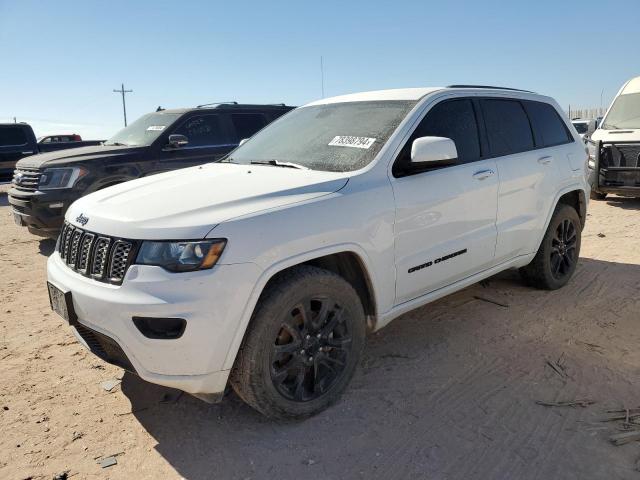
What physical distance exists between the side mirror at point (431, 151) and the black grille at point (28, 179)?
5589 millimetres

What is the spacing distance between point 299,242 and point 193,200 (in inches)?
24.7

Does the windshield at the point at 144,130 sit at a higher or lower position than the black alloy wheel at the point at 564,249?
higher

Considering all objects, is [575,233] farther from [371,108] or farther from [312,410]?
[312,410]

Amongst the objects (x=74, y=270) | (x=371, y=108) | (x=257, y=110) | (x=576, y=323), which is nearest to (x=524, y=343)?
(x=576, y=323)

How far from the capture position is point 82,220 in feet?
9.49

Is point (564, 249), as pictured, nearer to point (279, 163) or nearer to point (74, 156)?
point (279, 163)

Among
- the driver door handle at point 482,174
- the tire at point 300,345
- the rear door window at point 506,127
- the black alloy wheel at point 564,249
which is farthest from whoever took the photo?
the black alloy wheel at point 564,249

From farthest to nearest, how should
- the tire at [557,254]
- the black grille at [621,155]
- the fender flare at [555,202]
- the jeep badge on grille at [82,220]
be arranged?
the black grille at [621,155] → the tire at [557,254] → the fender flare at [555,202] → the jeep badge on grille at [82,220]

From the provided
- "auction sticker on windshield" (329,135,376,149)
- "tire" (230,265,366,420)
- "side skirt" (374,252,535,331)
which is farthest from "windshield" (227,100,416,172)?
"side skirt" (374,252,535,331)

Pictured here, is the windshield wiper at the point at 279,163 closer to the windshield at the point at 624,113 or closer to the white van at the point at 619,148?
the white van at the point at 619,148

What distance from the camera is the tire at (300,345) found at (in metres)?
2.61

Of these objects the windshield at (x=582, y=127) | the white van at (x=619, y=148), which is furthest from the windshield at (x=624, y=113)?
the windshield at (x=582, y=127)

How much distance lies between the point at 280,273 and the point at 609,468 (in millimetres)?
1838

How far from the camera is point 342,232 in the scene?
111 inches
